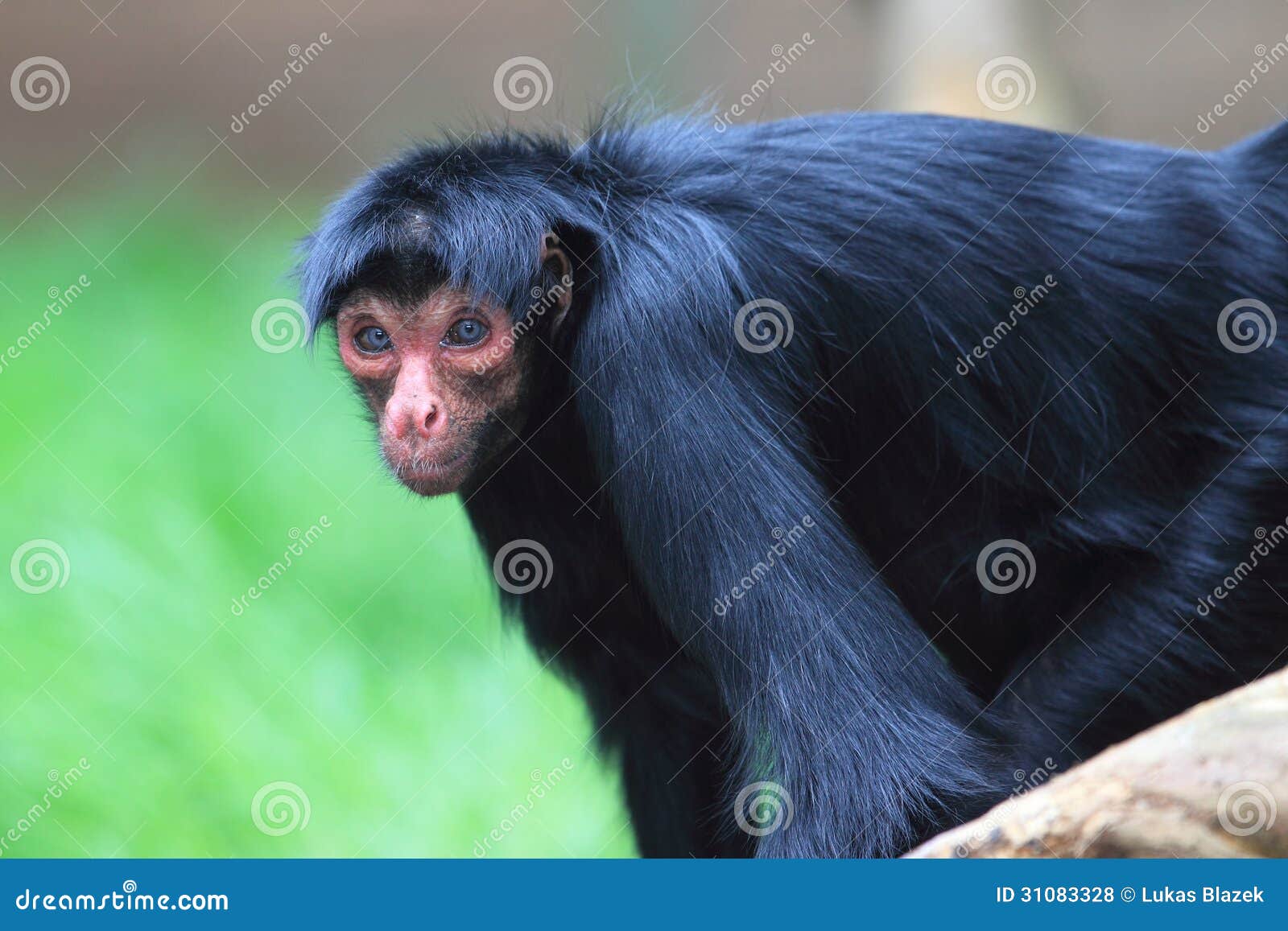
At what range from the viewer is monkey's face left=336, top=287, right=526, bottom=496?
524 cm

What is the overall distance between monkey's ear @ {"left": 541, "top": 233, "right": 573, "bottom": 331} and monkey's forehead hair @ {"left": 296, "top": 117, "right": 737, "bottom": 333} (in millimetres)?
76

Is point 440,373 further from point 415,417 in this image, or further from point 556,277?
point 556,277

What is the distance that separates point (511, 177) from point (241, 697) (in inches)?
258
